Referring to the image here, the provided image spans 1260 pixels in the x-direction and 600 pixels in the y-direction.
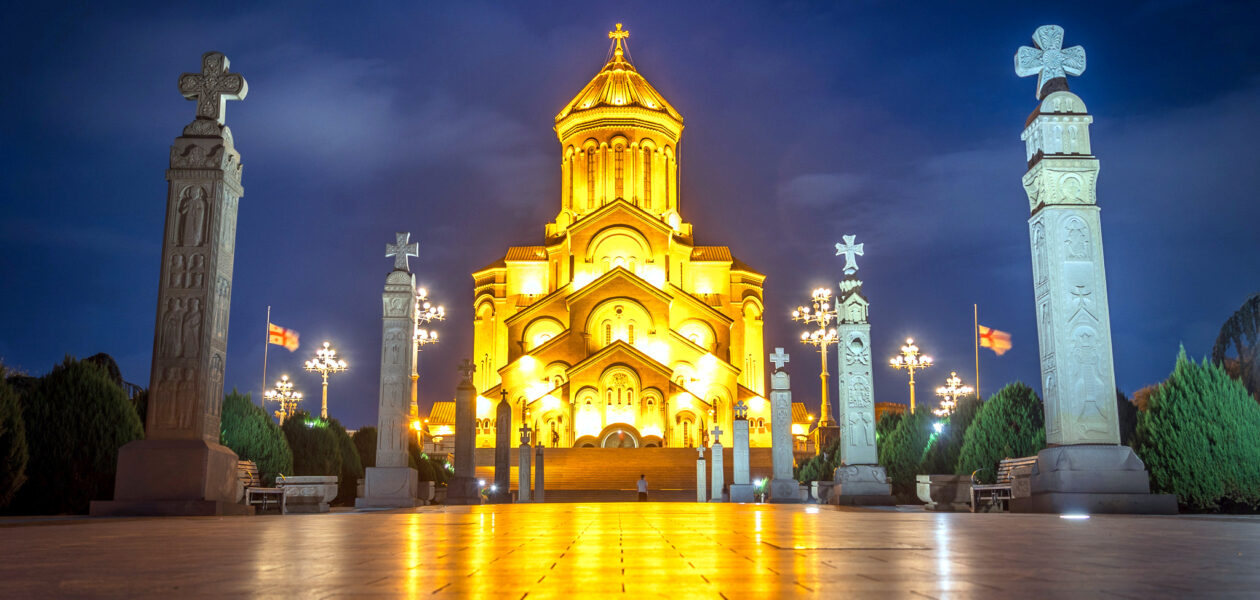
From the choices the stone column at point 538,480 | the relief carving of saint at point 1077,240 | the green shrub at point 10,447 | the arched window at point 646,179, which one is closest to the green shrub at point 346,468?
the stone column at point 538,480

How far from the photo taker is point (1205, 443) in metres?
13.2

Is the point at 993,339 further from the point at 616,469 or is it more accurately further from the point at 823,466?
the point at 616,469

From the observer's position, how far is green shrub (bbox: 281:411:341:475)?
79.6 ft

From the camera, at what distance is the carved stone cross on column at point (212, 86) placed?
1301 cm

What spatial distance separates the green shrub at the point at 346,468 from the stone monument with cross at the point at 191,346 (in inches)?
529

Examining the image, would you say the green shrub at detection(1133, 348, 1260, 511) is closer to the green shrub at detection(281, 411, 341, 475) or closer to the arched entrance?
the green shrub at detection(281, 411, 341, 475)

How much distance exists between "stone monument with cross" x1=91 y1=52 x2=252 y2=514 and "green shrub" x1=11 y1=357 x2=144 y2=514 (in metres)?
3.08

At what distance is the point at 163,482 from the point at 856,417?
13330 millimetres

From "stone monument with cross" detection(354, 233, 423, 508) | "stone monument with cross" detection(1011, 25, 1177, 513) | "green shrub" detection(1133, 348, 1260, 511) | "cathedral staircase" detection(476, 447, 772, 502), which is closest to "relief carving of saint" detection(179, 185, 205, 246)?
"stone monument with cross" detection(354, 233, 423, 508)

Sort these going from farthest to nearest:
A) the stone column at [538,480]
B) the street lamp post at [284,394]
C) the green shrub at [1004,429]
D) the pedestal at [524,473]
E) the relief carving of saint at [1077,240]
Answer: the street lamp post at [284,394] < the stone column at [538,480] < the pedestal at [524,473] < the green shrub at [1004,429] < the relief carving of saint at [1077,240]

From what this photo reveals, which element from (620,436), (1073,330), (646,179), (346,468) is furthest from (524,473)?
(646,179)

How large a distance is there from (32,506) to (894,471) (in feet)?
69.0

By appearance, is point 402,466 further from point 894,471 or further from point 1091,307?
point 894,471

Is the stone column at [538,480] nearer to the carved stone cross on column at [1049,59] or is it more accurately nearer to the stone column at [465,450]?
the stone column at [465,450]
